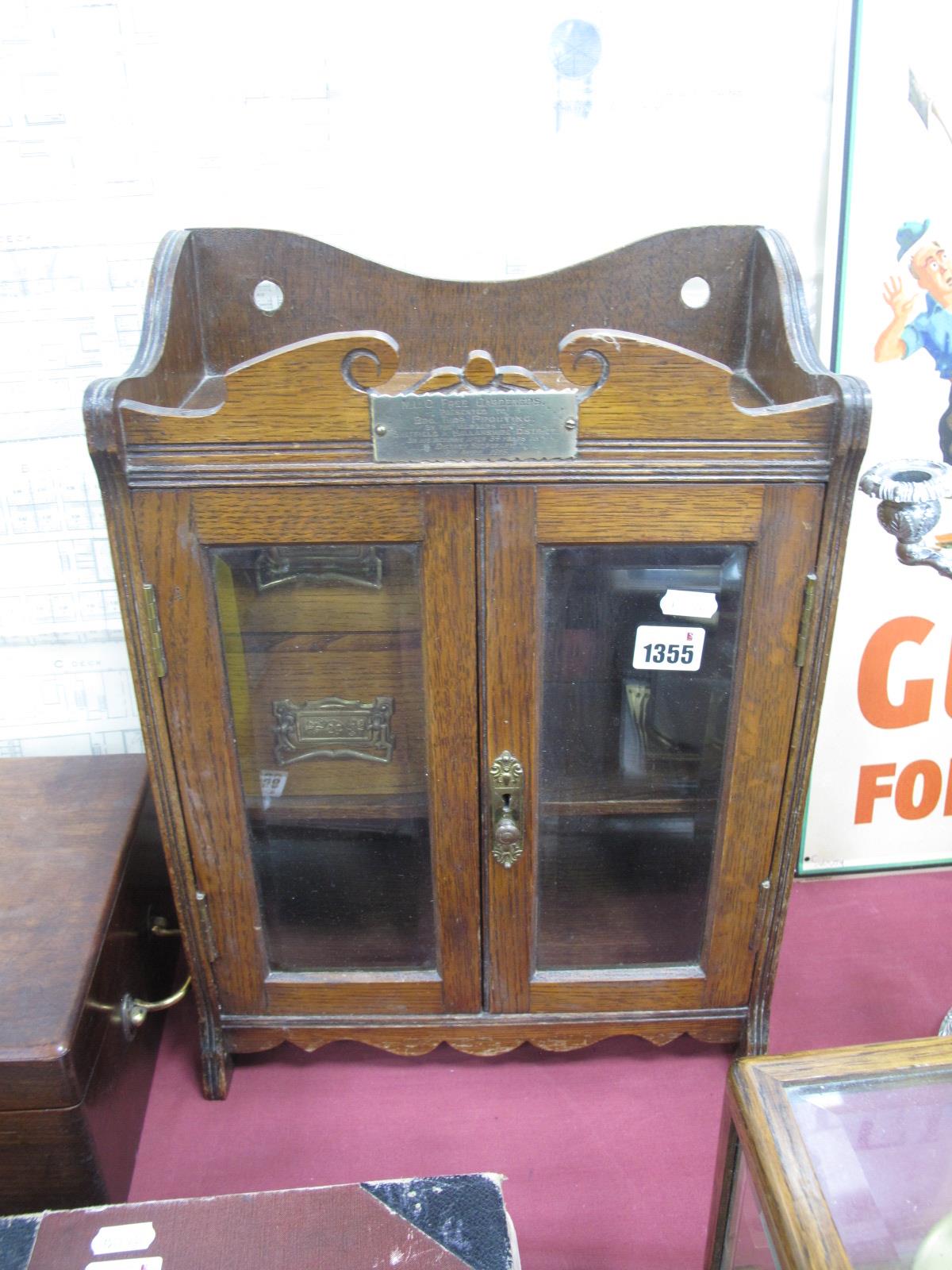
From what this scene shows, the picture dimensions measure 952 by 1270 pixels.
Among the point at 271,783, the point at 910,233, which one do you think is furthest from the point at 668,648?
the point at 910,233

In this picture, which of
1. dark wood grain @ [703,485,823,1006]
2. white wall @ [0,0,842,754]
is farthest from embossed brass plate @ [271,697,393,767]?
white wall @ [0,0,842,754]

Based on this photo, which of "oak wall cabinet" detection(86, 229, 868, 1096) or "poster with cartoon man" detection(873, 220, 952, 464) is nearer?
"oak wall cabinet" detection(86, 229, 868, 1096)

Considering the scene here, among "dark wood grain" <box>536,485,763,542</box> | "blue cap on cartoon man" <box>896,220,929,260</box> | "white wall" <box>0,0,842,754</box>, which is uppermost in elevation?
"white wall" <box>0,0,842,754</box>

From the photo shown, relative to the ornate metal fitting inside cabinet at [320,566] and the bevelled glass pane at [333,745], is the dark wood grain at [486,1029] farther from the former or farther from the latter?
the ornate metal fitting inside cabinet at [320,566]

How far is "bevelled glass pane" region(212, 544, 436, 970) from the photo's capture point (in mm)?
979

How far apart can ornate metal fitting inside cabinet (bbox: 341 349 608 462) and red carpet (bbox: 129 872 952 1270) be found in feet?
2.92

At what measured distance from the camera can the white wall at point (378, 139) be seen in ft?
3.92

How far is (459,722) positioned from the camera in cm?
103

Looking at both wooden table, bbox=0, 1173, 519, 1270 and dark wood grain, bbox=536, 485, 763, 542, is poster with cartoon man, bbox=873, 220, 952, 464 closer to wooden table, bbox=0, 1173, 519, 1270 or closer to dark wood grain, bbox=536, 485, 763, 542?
dark wood grain, bbox=536, 485, 763, 542

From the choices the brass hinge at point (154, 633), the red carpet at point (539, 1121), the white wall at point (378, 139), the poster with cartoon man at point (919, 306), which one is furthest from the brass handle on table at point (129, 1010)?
the poster with cartoon man at point (919, 306)

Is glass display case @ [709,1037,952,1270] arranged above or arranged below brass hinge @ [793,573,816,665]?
below

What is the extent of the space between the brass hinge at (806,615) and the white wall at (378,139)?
594 mm

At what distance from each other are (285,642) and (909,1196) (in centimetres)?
78

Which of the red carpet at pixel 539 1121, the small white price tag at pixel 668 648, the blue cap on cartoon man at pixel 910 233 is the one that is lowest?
the red carpet at pixel 539 1121
